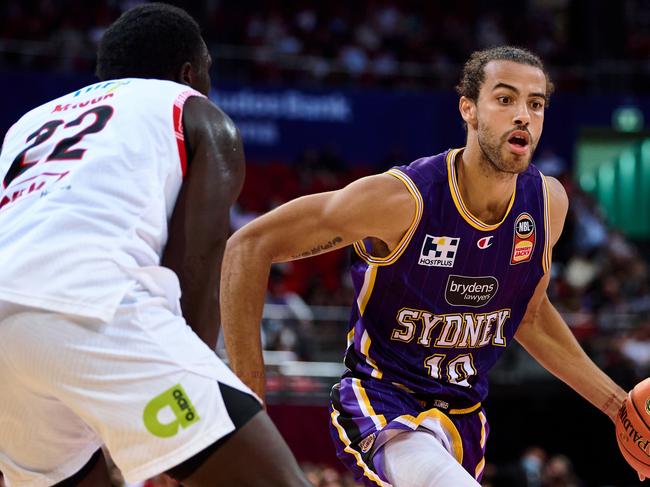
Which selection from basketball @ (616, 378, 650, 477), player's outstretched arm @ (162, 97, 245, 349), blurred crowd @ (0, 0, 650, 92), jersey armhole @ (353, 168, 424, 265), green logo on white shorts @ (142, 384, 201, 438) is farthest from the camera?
blurred crowd @ (0, 0, 650, 92)

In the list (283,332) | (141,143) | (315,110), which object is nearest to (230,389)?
(141,143)

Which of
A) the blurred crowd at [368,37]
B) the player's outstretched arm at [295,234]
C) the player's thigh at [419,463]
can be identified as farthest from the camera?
the blurred crowd at [368,37]

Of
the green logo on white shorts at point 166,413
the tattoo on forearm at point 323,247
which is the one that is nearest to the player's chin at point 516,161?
the tattoo on forearm at point 323,247

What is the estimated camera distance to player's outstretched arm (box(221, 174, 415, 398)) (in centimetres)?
432

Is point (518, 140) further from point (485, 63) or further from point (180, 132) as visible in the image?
point (180, 132)

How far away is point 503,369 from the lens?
1296cm

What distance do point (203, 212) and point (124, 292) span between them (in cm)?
35

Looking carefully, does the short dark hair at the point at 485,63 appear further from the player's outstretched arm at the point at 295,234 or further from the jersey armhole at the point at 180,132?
the jersey armhole at the point at 180,132

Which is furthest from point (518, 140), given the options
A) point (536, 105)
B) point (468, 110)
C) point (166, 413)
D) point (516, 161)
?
point (166, 413)

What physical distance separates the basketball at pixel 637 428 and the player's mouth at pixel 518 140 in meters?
1.18

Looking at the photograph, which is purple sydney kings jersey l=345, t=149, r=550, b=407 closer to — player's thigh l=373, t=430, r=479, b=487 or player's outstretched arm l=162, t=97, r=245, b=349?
player's thigh l=373, t=430, r=479, b=487

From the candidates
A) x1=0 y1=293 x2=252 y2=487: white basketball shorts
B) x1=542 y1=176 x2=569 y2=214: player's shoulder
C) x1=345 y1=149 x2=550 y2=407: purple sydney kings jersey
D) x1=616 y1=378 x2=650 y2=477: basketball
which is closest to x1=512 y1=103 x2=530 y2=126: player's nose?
x1=345 y1=149 x2=550 y2=407: purple sydney kings jersey

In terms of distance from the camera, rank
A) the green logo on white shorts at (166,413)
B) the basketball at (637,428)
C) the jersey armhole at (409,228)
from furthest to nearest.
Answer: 1. the basketball at (637,428)
2. the jersey armhole at (409,228)
3. the green logo on white shorts at (166,413)

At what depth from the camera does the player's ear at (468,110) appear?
473 cm
